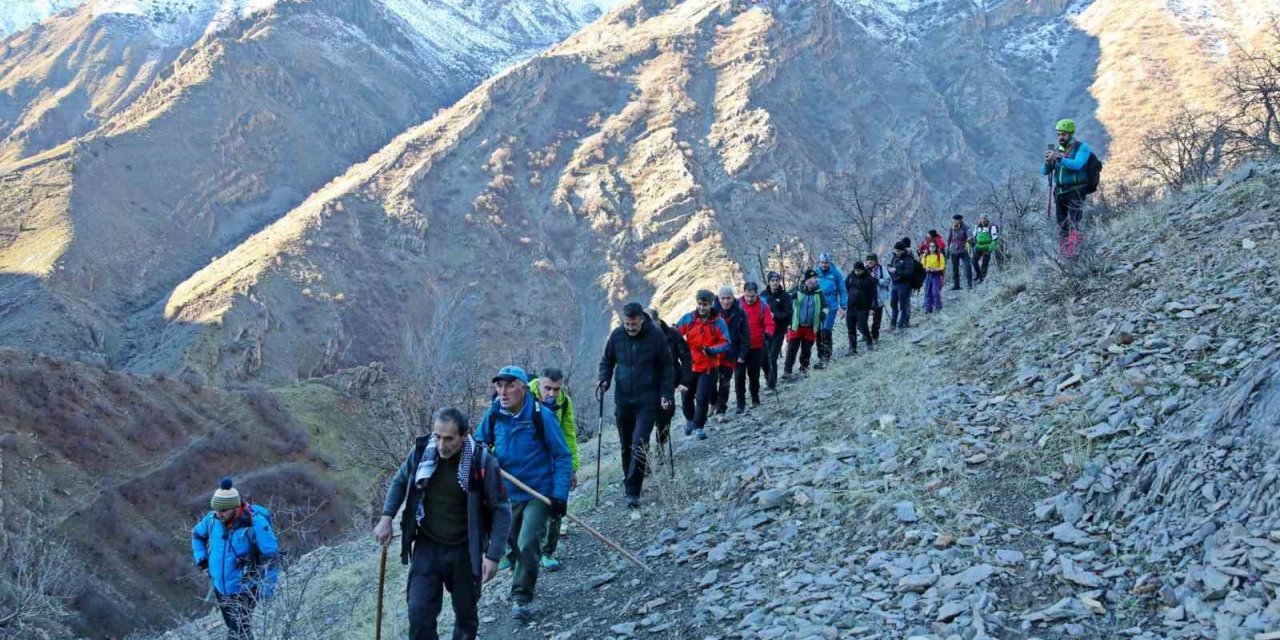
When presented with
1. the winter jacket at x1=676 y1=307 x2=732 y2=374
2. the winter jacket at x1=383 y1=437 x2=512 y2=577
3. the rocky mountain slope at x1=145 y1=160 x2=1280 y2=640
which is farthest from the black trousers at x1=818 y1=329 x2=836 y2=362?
the winter jacket at x1=383 y1=437 x2=512 y2=577

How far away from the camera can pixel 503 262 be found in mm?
77125

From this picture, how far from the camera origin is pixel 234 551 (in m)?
7.43

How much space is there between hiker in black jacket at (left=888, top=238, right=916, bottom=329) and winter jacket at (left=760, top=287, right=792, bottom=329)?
2.24 m

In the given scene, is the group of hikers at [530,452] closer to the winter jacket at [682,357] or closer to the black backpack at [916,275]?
the winter jacket at [682,357]

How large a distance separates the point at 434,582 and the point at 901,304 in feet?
36.6

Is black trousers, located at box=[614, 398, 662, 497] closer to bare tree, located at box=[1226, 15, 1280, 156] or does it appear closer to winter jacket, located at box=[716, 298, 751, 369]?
winter jacket, located at box=[716, 298, 751, 369]

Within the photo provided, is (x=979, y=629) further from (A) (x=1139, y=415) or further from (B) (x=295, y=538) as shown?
(B) (x=295, y=538)

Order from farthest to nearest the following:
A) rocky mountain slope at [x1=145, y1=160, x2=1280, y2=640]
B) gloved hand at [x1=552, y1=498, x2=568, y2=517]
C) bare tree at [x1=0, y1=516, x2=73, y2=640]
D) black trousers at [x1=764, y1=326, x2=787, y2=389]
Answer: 1. black trousers at [x1=764, y1=326, x2=787, y2=389]
2. bare tree at [x1=0, y1=516, x2=73, y2=640]
3. gloved hand at [x1=552, y1=498, x2=568, y2=517]
4. rocky mountain slope at [x1=145, y1=160, x2=1280, y2=640]

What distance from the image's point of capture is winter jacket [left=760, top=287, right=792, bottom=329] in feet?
41.7

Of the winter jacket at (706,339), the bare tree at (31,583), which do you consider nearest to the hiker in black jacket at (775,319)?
the winter jacket at (706,339)

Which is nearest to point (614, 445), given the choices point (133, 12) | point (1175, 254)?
point (1175, 254)

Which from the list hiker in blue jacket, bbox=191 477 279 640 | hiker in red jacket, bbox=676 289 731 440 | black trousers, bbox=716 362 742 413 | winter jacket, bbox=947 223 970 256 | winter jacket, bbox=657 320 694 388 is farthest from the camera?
winter jacket, bbox=947 223 970 256

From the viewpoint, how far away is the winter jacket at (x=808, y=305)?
1270 cm

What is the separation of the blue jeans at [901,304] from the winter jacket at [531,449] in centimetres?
950
